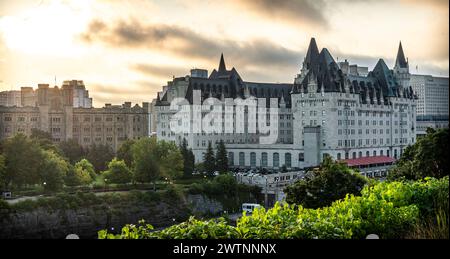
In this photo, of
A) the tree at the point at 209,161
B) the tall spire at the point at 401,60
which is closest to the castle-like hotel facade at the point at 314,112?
the tall spire at the point at 401,60

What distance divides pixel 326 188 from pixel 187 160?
1482 cm

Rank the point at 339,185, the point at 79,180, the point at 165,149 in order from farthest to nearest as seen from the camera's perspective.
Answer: the point at 165,149 → the point at 79,180 → the point at 339,185

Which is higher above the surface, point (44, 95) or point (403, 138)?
point (44, 95)

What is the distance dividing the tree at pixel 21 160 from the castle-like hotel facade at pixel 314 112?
33.5 feet

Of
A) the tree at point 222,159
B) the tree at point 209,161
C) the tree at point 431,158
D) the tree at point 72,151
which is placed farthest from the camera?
the tree at point 72,151

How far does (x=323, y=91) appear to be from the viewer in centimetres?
3300

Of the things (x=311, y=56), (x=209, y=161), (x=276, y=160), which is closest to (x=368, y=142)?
(x=276, y=160)

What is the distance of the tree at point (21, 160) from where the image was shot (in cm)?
2323

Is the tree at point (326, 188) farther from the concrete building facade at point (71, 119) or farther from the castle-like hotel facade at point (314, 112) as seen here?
the concrete building facade at point (71, 119)

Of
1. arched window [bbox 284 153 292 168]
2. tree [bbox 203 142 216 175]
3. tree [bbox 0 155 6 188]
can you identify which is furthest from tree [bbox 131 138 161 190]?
arched window [bbox 284 153 292 168]
